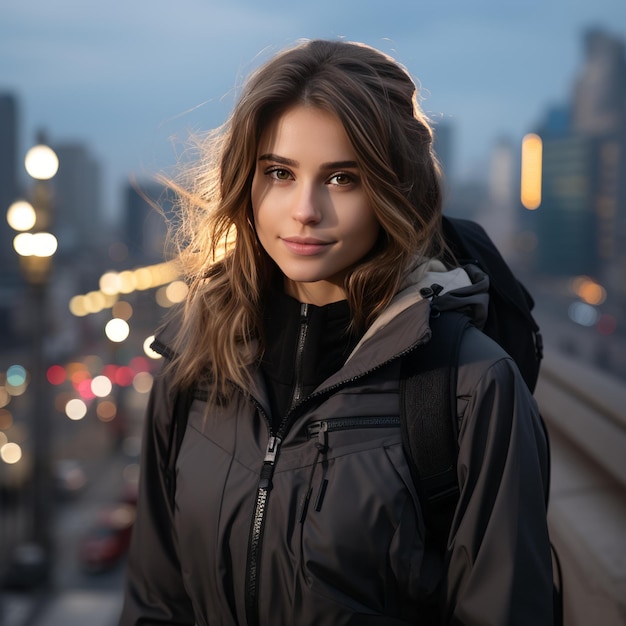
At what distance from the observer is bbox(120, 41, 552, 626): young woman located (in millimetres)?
1853

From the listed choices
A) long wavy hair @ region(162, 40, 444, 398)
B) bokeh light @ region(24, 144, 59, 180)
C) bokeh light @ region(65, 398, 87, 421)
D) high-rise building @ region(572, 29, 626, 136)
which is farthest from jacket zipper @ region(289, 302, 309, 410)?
bokeh light @ region(65, 398, 87, 421)

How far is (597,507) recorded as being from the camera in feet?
10.3

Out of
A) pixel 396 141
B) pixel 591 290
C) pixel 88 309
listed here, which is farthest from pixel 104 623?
pixel 88 309

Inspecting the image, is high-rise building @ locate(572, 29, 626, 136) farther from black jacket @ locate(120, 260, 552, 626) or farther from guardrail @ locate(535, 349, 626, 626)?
black jacket @ locate(120, 260, 552, 626)

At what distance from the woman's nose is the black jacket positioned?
0.29 meters

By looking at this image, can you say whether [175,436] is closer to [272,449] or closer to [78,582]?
[272,449]

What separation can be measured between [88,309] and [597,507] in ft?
69.8

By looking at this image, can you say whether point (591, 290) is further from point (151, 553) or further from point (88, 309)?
point (88, 309)

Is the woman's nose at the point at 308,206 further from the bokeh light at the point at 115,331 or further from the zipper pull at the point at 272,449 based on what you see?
the bokeh light at the point at 115,331

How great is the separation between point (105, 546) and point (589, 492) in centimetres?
2138

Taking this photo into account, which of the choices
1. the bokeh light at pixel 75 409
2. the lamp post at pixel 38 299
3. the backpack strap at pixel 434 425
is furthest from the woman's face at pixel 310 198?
the bokeh light at pixel 75 409

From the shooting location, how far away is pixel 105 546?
75.0 ft

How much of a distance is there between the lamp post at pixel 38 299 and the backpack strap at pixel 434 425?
831 centimetres

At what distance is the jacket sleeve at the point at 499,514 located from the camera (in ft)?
5.91
